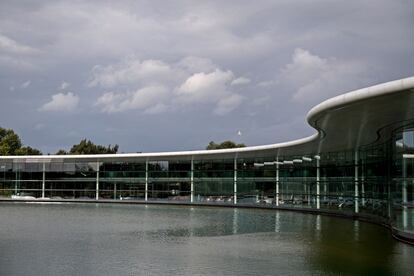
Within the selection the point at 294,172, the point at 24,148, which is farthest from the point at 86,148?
the point at 294,172

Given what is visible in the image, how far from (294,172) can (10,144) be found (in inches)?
1707

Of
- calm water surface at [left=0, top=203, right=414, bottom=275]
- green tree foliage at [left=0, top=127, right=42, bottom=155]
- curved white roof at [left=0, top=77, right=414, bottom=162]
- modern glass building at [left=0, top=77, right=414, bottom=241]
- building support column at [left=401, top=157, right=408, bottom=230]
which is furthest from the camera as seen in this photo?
green tree foliage at [left=0, top=127, right=42, bottom=155]

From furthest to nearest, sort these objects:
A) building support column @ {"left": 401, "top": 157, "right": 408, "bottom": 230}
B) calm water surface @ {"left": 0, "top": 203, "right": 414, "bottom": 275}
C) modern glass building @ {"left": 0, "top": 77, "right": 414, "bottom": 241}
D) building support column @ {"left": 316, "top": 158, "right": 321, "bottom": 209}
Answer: building support column @ {"left": 316, "top": 158, "right": 321, "bottom": 209} → building support column @ {"left": 401, "top": 157, "right": 408, "bottom": 230} → modern glass building @ {"left": 0, "top": 77, "right": 414, "bottom": 241} → calm water surface @ {"left": 0, "top": 203, "right": 414, "bottom": 275}

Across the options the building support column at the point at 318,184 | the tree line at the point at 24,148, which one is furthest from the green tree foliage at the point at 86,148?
the building support column at the point at 318,184

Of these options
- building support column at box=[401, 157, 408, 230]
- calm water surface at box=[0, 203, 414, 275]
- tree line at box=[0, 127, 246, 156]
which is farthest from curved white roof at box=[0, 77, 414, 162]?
tree line at box=[0, 127, 246, 156]

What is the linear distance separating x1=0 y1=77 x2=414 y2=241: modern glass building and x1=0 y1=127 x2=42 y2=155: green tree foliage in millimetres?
13475

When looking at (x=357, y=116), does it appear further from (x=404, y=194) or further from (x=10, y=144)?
(x=10, y=144)

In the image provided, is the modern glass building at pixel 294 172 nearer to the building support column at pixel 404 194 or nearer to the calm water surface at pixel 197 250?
the building support column at pixel 404 194

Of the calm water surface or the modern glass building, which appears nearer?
the calm water surface

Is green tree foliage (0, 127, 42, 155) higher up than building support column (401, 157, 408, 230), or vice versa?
green tree foliage (0, 127, 42, 155)

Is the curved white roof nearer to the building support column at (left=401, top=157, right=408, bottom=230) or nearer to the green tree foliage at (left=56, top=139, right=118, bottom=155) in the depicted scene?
the building support column at (left=401, top=157, right=408, bottom=230)

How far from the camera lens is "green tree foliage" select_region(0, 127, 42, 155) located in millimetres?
71069

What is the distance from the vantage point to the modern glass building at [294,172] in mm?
20453

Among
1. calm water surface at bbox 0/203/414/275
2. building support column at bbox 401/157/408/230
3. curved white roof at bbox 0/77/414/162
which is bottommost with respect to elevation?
calm water surface at bbox 0/203/414/275
